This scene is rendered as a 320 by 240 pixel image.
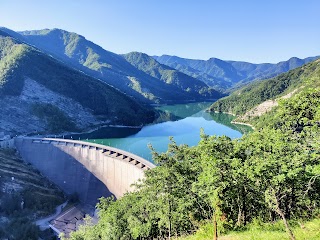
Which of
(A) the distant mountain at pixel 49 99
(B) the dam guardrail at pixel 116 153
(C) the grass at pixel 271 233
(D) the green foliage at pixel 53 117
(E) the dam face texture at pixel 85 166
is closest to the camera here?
(C) the grass at pixel 271 233

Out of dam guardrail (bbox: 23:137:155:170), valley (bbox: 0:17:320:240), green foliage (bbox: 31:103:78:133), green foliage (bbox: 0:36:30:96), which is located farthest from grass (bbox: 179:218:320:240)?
green foliage (bbox: 0:36:30:96)

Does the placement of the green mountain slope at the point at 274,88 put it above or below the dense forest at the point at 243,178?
above

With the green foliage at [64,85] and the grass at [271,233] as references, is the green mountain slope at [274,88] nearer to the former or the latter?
the green foliage at [64,85]

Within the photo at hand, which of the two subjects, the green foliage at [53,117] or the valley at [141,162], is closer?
the valley at [141,162]

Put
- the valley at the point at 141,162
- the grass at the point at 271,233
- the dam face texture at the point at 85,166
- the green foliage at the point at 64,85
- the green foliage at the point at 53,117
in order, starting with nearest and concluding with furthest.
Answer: the grass at the point at 271,233, the valley at the point at 141,162, the dam face texture at the point at 85,166, the green foliage at the point at 53,117, the green foliage at the point at 64,85

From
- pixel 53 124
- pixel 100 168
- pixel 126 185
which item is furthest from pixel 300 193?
pixel 53 124

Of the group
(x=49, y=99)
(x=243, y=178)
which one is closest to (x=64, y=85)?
(x=49, y=99)

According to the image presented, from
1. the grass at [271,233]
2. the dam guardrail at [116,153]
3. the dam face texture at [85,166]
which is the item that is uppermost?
the grass at [271,233]

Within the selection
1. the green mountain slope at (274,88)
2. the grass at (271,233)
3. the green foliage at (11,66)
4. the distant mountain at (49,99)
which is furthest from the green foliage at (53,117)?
the grass at (271,233)
